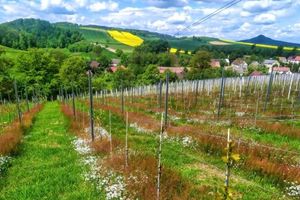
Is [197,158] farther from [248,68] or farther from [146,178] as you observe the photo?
[248,68]

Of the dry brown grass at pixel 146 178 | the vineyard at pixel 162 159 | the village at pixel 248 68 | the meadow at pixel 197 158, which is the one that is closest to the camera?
the dry brown grass at pixel 146 178

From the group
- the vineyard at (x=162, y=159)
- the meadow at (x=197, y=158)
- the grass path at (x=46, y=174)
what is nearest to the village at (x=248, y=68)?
the meadow at (x=197, y=158)

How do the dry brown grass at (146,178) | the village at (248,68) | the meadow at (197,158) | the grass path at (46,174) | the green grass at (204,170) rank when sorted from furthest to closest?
1. the village at (248,68)
2. the green grass at (204,170)
3. the grass path at (46,174)
4. the meadow at (197,158)
5. the dry brown grass at (146,178)

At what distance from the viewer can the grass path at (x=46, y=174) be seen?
35.0 feet

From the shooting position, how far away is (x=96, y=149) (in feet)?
50.2

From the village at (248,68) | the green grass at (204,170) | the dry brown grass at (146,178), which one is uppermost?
the dry brown grass at (146,178)

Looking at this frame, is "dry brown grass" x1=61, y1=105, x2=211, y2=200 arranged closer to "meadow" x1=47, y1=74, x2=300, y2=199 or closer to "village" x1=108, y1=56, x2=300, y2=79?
"meadow" x1=47, y1=74, x2=300, y2=199

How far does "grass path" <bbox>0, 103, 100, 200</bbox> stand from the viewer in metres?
10.7

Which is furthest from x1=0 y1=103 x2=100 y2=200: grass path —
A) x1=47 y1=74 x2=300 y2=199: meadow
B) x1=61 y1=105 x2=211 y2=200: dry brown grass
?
x1=61 y1=105 x2=211 y2=200: dry brown grass

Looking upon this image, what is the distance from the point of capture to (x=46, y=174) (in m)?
12.6

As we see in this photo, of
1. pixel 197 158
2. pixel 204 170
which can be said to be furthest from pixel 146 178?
pixel 197 158

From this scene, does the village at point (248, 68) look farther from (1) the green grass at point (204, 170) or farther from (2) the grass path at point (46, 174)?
(2) the grass path at point (46, 174)

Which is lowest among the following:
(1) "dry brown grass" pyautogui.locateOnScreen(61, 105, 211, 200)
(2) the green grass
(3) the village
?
(3) the village

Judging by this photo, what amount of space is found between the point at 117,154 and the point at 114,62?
Result: 136 m
